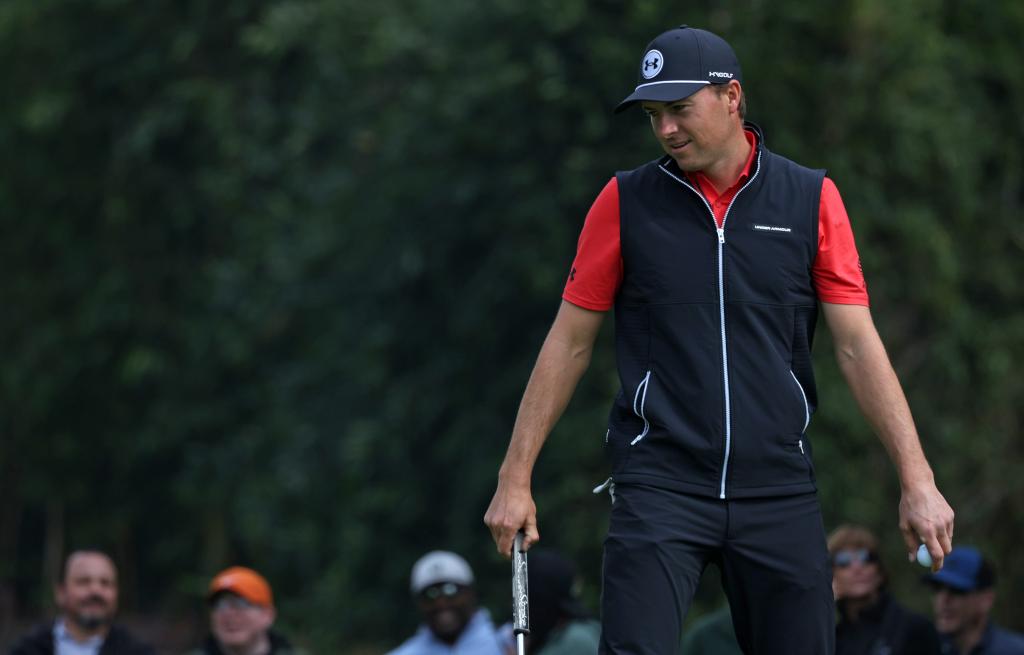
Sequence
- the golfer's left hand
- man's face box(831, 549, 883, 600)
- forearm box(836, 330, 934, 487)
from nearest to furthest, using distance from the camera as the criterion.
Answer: the golfer's left hand, forearm box(836, 330, 934, 487), man's face box(831, 549, 883, 600)

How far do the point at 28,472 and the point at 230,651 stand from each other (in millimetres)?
13096

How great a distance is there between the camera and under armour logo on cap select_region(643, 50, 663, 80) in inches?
191

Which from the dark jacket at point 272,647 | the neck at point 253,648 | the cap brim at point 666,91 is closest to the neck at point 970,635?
the dark jacket at point 272,647

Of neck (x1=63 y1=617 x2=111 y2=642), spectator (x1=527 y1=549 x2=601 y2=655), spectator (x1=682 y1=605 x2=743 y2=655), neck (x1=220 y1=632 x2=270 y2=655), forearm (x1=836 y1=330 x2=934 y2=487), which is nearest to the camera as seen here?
forearm (x1=836 y1=330 x2=934 y2=487)

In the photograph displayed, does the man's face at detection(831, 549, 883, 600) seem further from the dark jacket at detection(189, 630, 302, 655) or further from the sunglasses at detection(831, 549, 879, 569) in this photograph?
the dark jacket at detection(189, 630, 302, 655)

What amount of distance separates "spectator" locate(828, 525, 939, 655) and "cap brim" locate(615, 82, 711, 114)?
371cm

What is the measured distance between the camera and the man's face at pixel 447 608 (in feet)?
31.7

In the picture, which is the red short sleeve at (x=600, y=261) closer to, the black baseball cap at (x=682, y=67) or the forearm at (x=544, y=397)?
the forearm at (x=544, y=397)

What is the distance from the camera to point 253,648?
30.6ft

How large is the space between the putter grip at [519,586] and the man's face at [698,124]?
1.10 m

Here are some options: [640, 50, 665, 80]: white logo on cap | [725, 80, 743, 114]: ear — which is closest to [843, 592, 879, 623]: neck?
[725, 80, 743, 114]: ear

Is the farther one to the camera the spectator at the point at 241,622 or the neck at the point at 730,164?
the spectator at the point at 241,622

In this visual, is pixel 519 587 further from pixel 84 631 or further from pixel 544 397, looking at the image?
pixel 84 631

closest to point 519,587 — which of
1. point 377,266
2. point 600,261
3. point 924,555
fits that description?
point 600,261
